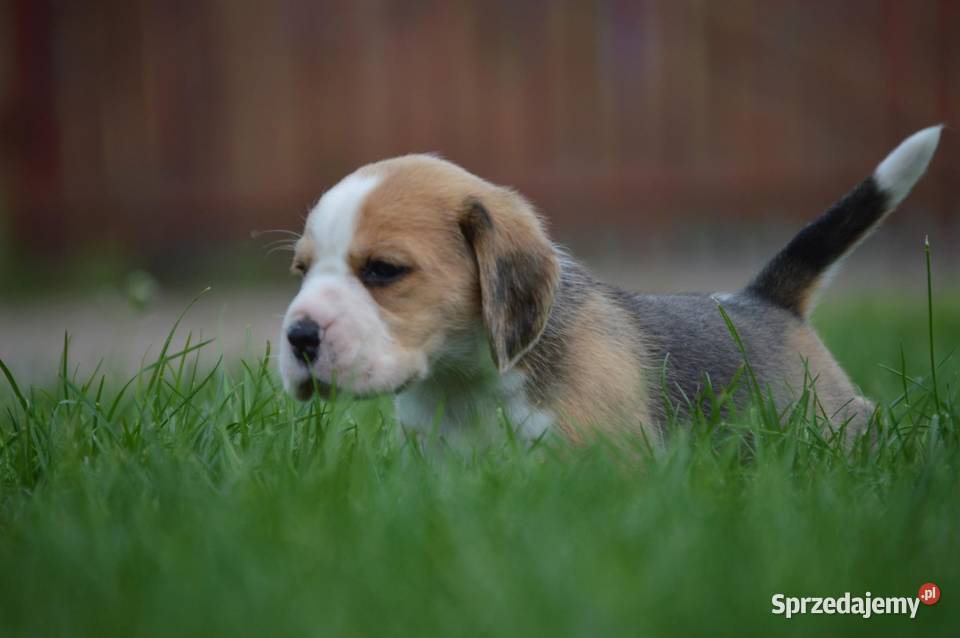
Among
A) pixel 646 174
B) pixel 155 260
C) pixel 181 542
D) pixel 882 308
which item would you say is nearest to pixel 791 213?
pixel 646 174

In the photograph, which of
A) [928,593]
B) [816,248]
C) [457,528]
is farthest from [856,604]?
[816,248]

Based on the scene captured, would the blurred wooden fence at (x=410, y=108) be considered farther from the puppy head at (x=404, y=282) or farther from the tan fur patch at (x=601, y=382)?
the puppy head at (x=404, y=282)

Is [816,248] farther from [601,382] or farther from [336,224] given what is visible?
[336,224]

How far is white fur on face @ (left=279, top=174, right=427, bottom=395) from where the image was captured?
3.04m

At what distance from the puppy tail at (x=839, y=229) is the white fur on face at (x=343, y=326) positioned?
5.42 ft

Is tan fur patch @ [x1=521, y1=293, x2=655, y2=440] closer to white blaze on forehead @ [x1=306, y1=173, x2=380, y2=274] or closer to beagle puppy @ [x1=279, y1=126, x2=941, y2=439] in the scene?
beagle puppy @ [x1=279, y1=126, x2=941, y2=439]

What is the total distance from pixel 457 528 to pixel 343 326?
96 centimetres

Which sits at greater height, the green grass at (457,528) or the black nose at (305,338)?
the black nose at (305,338)


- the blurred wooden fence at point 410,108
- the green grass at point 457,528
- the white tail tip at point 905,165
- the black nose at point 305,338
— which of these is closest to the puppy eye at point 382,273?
the black nose at point 305,338

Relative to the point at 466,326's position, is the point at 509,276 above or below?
above

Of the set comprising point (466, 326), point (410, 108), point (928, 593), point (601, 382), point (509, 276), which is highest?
point (410, 108)

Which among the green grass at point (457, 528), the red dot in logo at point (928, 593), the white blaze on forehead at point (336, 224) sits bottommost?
the red dot in logo at point (928, 593)

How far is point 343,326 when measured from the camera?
3041 millimetres

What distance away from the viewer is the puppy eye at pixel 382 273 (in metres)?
3.18
